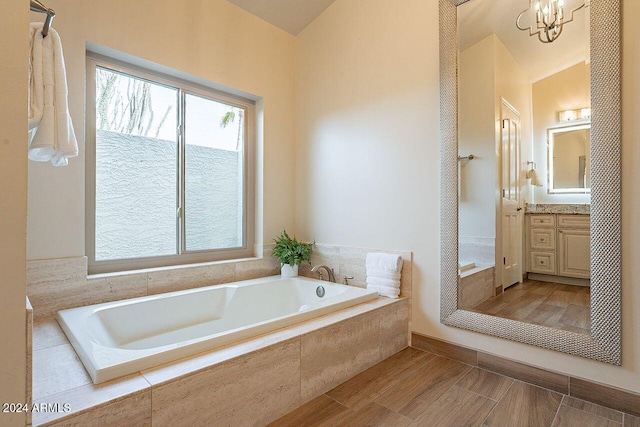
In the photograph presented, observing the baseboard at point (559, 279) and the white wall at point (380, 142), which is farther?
the white wall at point (380, 142)

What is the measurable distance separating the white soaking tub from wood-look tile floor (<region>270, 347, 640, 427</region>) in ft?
1.47

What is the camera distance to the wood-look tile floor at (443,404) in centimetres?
150

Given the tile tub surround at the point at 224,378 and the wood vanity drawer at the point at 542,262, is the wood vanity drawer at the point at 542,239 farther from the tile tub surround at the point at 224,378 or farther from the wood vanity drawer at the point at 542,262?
the tile tub surround at the point at 224,378

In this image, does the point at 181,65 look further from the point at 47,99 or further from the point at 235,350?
the point at 235,350

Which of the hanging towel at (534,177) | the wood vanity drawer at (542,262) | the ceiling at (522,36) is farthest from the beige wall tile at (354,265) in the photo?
the ceiling at (522,36)

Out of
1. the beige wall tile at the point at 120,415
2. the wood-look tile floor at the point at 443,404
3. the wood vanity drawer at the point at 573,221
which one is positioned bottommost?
the wood-look tile floor at the point at 443,404

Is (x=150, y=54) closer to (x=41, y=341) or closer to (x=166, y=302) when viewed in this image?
(x=166, y=302)

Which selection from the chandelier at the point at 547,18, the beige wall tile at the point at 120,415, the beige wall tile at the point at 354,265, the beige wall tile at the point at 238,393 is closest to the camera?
the beige wall tile at the point at 120,415

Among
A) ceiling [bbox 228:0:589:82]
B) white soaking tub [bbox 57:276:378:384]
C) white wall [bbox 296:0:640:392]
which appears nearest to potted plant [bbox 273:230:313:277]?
white soaking tub [bbox 57:276:378:384]

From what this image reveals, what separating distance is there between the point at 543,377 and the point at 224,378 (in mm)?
1730

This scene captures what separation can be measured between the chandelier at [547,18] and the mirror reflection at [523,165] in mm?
10

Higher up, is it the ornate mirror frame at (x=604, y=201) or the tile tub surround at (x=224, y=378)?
the ornate mirror frame at (x=604, y=201)

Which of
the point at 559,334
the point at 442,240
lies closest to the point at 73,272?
the point at 442,240

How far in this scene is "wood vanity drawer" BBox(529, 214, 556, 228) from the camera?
5.92 ft
